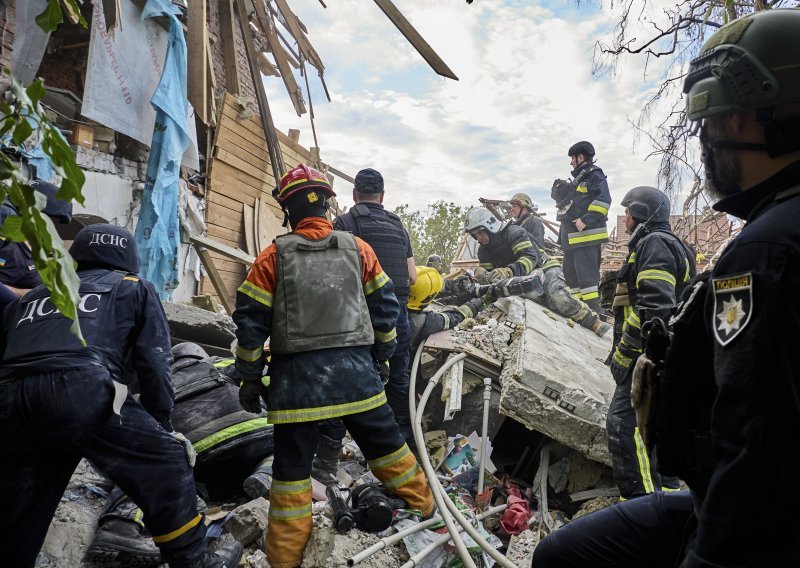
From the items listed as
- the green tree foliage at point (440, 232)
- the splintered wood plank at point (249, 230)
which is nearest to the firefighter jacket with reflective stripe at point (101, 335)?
the splintered wood plank at point (249, 230)

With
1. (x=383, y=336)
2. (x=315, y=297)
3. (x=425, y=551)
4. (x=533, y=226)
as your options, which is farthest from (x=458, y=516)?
(x=533, y=226)

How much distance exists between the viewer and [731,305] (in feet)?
3.40

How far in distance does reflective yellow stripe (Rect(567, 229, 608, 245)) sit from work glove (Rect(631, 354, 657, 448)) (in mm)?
5733

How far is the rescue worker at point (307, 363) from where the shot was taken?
2609 mm

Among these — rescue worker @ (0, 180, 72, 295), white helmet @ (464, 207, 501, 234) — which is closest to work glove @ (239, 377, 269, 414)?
rescue worker @ (0, 180, 72, 295)

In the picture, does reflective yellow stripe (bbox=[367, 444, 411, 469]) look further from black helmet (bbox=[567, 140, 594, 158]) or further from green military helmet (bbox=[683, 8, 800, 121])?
black helmet (bbox=[567, 140, 594, 158])

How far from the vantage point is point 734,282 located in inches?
40.8

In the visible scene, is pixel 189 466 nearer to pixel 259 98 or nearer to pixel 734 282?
pixel 734 282

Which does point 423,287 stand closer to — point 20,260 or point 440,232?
point 20,260

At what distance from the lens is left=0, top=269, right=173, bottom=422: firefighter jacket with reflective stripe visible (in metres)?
2.12

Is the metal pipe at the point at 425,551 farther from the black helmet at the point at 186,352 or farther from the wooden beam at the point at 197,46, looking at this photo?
the wooden beam at the point at 197,46

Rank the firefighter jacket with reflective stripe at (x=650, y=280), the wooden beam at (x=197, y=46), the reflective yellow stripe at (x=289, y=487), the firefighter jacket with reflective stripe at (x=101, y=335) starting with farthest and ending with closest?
the wooden beam at (x=197, y=46) → the firefighter jacket with reflective stripe at (x=650, y=280) → the reflective yellow stripe at (x=289, y=487) → the firefighter jacket with reflective stripe at (x=101, y=335)

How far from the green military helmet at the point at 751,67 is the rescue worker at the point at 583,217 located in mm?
5575

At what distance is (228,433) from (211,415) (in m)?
0.24
